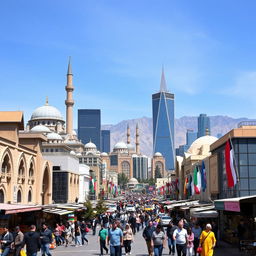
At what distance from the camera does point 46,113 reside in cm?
10806

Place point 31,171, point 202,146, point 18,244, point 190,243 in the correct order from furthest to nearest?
point 202,146, point 31,171, point 190,243, point 18,244

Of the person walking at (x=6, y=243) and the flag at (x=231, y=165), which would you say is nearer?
the person walking at (x=6, y=243)

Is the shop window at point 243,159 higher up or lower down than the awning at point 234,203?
higher up

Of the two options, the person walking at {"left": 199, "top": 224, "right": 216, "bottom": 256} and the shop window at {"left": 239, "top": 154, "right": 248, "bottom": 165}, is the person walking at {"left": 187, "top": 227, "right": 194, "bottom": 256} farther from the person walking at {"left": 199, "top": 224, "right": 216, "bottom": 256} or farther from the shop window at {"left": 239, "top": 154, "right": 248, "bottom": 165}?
the shop window at {"left": 239, "top": 154, "right": 248, "bottom": 165}

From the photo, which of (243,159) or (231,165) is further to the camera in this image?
(243,159)

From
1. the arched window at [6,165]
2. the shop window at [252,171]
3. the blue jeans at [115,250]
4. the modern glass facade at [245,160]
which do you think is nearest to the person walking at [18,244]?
the blue jeans at [115,250]

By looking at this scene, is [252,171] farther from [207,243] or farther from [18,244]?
[18,244]

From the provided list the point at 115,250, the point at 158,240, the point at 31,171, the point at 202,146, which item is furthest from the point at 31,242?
the point at 202,146

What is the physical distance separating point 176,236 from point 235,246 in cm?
869

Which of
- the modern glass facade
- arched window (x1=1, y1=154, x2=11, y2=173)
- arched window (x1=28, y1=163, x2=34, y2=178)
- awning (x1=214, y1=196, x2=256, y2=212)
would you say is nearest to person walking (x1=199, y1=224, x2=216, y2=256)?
awning (x1=214, y1=196, x2=256, y2=212)

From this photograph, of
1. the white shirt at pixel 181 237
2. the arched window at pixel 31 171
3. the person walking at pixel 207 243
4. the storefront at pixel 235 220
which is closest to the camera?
the person walking at pixel 207 243

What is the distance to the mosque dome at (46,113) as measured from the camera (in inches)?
4247

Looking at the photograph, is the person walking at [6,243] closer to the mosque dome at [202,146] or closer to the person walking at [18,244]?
the person walking at [18,244]

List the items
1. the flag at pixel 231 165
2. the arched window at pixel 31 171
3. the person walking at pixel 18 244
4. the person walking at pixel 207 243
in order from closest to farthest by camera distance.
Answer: the person walking at pixel 207 243
the person walking at pixel 18 244
the flag at pixel 231 165
the arched window at pixel 31 171
